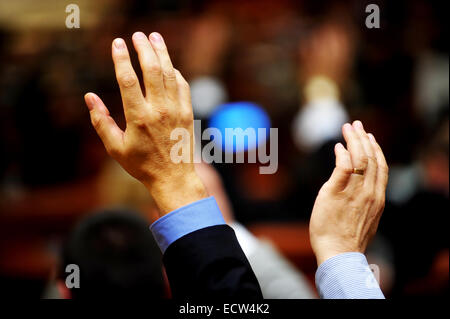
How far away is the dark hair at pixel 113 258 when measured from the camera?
0.95 metres

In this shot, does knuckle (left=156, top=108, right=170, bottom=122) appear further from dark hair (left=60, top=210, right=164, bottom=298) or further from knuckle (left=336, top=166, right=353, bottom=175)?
dark hair (left=60, top=210, right=164, bottom=298)

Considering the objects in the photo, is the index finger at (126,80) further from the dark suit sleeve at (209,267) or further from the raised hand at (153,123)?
the dark suit sleeve at (209,267)

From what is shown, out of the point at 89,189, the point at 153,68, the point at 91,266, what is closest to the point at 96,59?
the point at 89,189

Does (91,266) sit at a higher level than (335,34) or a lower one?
lower

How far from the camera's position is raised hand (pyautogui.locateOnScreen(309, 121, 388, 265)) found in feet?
2.34

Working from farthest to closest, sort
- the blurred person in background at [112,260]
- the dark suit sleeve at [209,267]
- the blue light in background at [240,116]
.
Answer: the blue light in background at [240,116]
the blurred person in background at [112,260]
the dark suit sleeve at [209,267]

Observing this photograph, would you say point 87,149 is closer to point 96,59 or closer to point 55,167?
point 55,167

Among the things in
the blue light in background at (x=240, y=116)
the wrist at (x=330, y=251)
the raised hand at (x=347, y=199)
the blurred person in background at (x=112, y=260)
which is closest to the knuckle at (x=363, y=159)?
the raised hand at (x=347, y=199)

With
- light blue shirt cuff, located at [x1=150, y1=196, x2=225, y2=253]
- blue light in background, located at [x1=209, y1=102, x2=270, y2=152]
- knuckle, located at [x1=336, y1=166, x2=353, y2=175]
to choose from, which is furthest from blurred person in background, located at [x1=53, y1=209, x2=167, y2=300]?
blue light in background, located at [x1=209, y1=102, x2=270, y2=152]

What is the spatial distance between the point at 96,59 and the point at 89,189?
2.87ft

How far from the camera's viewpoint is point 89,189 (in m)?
3.83

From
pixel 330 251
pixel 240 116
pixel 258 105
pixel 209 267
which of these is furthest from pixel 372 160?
pixel 258 105

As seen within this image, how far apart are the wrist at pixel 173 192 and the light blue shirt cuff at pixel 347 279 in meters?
0.17

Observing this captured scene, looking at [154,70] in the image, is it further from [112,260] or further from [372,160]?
[112,260]
